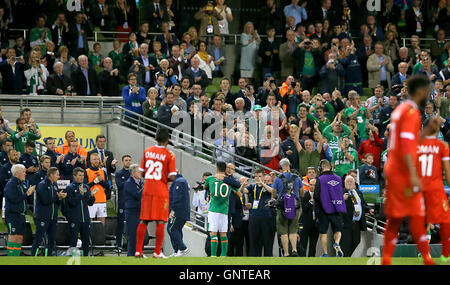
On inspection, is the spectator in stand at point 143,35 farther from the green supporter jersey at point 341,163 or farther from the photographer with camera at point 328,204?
the photographer with camera at point 328,204

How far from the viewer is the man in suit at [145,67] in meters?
19.7

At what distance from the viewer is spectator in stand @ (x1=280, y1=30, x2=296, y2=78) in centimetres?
2119

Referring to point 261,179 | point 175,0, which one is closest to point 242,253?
point 261,179

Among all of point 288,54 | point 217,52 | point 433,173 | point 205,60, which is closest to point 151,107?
point 205,60

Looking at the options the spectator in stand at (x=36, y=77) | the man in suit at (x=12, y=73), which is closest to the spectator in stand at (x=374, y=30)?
the spectator in stand at (x=36, y=77)

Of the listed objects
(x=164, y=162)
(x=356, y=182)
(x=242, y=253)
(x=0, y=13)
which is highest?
(x=0, y=13)

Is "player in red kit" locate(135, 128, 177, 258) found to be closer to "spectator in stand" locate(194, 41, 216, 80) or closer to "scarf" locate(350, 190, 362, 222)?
"scarf" locate(350, 190, 362, 222)

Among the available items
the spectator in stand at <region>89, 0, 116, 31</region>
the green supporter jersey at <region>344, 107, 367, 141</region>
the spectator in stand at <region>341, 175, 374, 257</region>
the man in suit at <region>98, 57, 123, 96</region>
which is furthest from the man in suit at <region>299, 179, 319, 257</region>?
the spectator in stand at <region>89, 0, 116, 31</region>

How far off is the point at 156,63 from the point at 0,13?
14.2 ft

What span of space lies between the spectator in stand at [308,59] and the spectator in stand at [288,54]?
0.81 ft

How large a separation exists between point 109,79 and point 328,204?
7.39 metres

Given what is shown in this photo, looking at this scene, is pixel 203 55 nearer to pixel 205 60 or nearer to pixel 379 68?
pixel 205 60

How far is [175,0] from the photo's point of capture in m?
25.4
